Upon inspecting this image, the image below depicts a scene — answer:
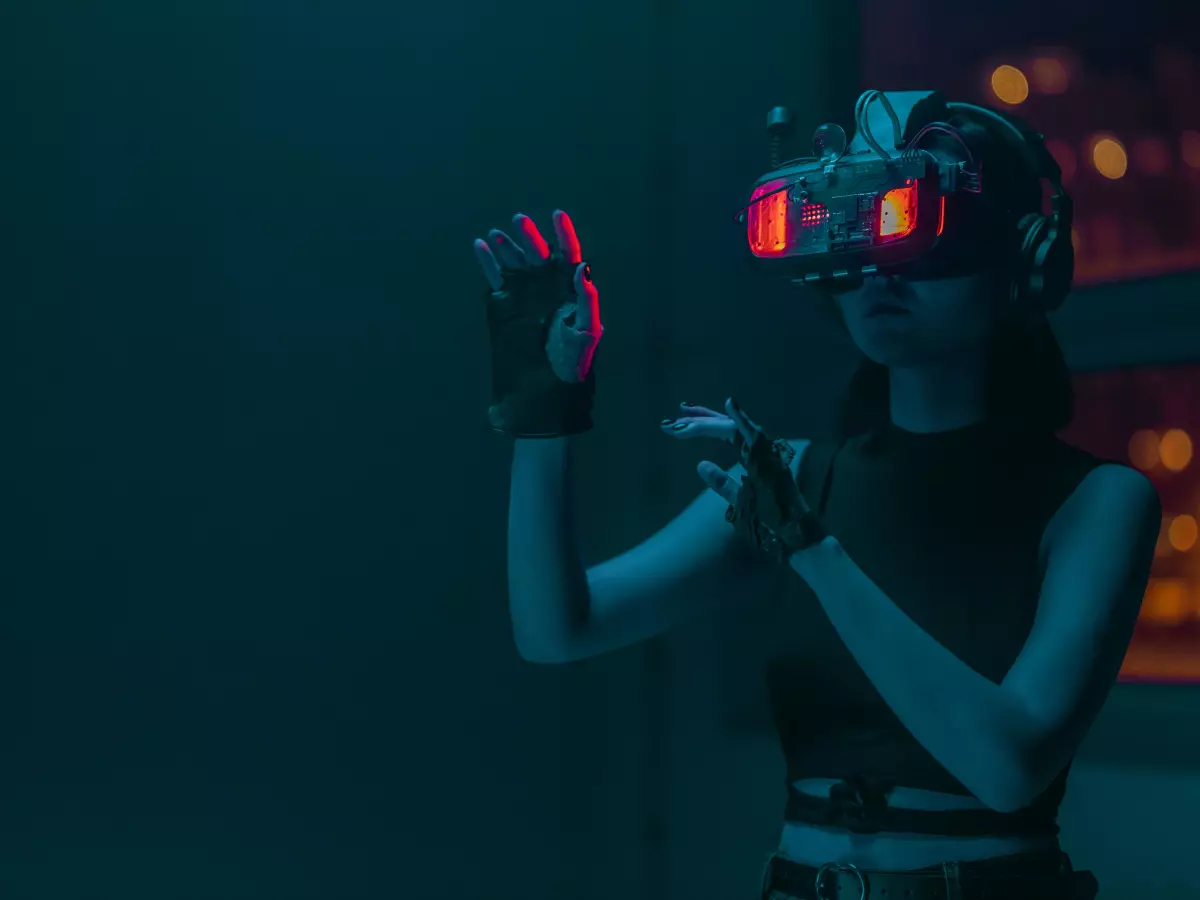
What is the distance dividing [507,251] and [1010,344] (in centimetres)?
54

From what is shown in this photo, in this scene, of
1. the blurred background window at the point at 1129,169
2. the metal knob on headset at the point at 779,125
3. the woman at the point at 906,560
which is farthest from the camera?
the blurred background window at the point at 1129,169

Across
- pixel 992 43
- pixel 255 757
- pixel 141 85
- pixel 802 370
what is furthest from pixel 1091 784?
pixel 141 85

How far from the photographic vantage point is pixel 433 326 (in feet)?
5.79

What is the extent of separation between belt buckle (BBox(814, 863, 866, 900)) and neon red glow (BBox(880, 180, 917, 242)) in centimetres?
61

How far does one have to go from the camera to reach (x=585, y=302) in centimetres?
111

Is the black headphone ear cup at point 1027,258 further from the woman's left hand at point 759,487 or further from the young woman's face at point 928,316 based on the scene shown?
the woman's left hand at point 759,487

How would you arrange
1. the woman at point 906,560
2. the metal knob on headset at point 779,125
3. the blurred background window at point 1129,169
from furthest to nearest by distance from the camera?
1. the blurred background window at point 1129,169
2. the metal knob on headset at point 779,125
3. the woman at point 906,560

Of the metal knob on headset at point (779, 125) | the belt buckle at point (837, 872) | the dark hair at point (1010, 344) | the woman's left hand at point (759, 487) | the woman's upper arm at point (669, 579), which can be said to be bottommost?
the belt buckle at point (837, 872)

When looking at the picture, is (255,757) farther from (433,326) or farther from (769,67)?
(769,67)

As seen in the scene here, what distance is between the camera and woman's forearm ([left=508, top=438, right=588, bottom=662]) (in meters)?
1.16

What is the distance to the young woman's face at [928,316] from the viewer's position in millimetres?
1134

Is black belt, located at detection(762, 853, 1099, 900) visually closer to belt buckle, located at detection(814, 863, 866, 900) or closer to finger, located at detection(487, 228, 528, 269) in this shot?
belt buckle, located at detection(814, 863, 866, 900)

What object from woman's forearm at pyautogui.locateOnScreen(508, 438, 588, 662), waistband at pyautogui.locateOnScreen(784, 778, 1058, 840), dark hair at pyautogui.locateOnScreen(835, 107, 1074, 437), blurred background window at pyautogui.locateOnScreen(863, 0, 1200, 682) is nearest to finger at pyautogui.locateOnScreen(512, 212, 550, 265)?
woman's forearm at pyautogui.locateOnScreen(508, 438, 588, 662)

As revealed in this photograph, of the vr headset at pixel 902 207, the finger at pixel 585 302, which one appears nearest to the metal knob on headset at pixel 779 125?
the vr headset at pixel 902 207
